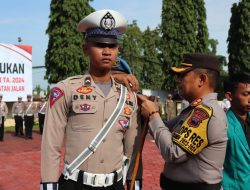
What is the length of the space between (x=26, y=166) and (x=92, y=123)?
7004 millimetres

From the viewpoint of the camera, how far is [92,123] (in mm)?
2627

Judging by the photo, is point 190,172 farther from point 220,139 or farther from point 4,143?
point 4,143

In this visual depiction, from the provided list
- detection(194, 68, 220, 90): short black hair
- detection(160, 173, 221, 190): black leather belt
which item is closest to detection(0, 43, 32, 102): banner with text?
detection(160, 173, 221, 190): black leather belt

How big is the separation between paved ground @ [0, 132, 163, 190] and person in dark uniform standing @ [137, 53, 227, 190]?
417 centimetres

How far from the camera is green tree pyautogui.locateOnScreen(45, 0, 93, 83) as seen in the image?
74.0ft

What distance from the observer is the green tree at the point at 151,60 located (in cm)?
4419

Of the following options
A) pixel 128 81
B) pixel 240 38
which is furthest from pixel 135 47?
pixel 128 81

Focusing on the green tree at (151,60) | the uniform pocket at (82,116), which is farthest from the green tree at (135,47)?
the uniform pocket at (82,116)

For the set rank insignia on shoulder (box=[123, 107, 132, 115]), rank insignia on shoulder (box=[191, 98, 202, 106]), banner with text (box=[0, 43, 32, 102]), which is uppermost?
rank insignia on shoulder (box=[191, 98, 202, 106])

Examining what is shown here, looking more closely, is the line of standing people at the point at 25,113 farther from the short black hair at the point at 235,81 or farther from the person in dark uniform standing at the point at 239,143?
the person in dark uniform standing at the point at 239,143

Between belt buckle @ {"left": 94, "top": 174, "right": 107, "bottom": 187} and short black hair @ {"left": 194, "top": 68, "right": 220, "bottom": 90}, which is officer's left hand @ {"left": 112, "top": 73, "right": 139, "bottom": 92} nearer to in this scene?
short black hair @ {"left": 194, "top": 68, "right": 220, "bottom": 90}

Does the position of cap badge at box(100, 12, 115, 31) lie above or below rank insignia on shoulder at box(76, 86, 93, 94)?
above

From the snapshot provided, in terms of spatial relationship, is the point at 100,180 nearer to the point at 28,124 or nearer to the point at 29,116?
the point at 28,124

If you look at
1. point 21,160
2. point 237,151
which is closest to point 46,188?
point 237,151
